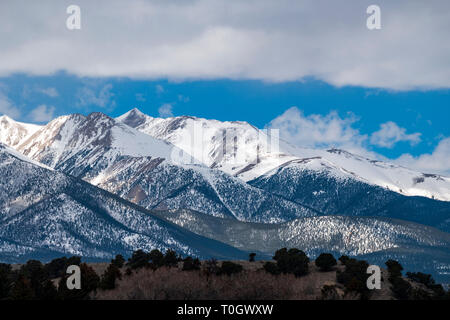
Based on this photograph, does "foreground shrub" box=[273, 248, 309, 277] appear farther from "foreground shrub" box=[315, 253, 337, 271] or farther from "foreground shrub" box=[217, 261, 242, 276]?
"foreground shrub" box=[217, 261, 242, 276]

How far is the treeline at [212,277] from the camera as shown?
109856 millimetres

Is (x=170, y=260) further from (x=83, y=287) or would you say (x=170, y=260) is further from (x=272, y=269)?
(x=83, y=287)

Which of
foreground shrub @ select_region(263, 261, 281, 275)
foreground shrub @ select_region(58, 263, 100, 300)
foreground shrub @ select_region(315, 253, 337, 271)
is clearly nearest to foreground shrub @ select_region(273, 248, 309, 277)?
foreground shrub @ select_region(263, 261, 281, 275)

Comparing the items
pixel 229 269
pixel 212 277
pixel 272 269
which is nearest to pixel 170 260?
pixel 229 269

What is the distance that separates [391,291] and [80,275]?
1845 inches

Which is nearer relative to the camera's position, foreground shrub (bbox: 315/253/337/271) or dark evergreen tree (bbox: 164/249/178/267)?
foreground shrub (bbox: 315/253/337/271)

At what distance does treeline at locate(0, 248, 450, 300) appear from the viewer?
10986 cm

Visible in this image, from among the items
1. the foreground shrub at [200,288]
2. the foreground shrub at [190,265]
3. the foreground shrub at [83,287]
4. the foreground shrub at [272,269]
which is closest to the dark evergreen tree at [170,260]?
the foreground shrub at [190,265]

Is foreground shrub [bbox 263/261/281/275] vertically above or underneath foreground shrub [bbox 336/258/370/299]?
A: above

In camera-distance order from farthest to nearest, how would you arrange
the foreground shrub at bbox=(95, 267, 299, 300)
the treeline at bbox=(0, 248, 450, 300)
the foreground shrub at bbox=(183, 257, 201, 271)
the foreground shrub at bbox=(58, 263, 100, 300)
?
1. the foreground shrub at bbox=(183, 257, 201, 271)
2. the treeline at bbox=(0, 248, 450, 300)
3. the foreground shrub at bbox=(58, 263, 100, 300)
4. the foreground shrub at bbox=(95, 267, 299, 300)

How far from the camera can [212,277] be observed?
115 m
